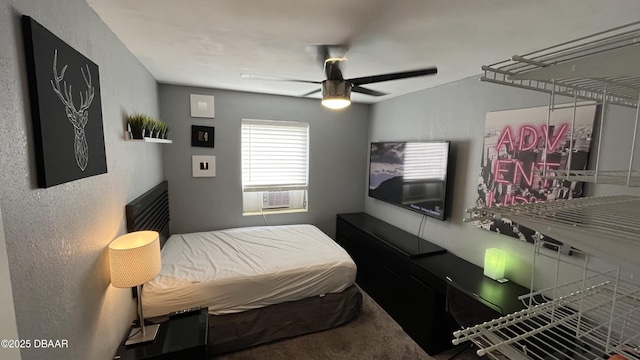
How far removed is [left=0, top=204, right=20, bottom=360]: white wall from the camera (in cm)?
77

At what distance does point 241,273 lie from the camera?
2.30 meters

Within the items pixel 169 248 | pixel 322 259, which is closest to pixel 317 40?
pixel 322 259


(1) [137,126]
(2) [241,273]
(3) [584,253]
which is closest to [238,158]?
(1) [137,126]

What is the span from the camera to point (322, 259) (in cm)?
260

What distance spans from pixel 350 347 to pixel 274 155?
2.44 m

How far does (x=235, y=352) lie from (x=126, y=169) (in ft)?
5.63

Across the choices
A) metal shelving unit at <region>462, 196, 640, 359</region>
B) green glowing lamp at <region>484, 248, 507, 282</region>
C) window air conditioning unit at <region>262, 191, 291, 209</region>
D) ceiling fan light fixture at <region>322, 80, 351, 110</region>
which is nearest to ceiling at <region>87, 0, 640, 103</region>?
ceiling fan light fixture at <region>322, 80, 351, 110</region>

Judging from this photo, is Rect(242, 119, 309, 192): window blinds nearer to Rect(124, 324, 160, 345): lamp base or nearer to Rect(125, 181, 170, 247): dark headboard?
Rect(125, 181, 170, 247): dark headboard

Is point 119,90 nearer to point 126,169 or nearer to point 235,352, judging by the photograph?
point 126,169

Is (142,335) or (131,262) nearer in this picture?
(131,262)

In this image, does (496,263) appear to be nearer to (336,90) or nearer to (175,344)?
(336,90)

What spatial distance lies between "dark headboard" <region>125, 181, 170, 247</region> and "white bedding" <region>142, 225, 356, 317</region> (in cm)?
28

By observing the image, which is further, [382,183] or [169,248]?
[382,183]

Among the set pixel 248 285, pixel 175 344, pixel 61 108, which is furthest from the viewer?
pixel 248 285
